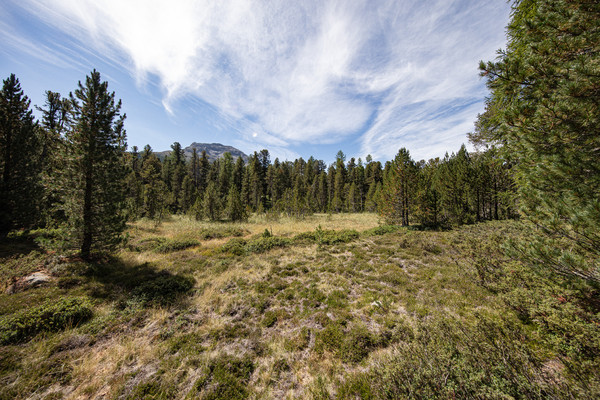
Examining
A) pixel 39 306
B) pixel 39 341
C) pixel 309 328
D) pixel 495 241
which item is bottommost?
pixel 309 328

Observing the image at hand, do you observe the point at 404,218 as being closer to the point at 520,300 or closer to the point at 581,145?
the point at 520,300

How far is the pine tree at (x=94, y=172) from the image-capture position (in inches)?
373

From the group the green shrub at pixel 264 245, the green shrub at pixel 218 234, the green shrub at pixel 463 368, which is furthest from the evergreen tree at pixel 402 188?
the green shrub at pixel 463 368

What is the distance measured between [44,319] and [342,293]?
9.86m

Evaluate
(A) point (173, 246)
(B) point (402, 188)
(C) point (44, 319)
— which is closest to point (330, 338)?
(C) point (44, 319)

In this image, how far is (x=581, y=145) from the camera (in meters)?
3.18

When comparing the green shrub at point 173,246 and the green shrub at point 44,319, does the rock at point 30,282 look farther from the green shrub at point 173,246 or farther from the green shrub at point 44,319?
the green shrub at point 173,246

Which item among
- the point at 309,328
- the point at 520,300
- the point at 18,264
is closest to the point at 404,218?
the point at 520,300

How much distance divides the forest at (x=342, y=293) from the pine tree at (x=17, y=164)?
0.52ft

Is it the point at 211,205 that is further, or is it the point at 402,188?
the point at 211,205

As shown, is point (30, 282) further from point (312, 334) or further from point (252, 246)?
point (312, 334)

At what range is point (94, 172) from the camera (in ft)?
32.9

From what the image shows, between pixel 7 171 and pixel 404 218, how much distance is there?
35.8m

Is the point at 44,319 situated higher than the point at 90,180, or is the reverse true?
the point at 90,180
